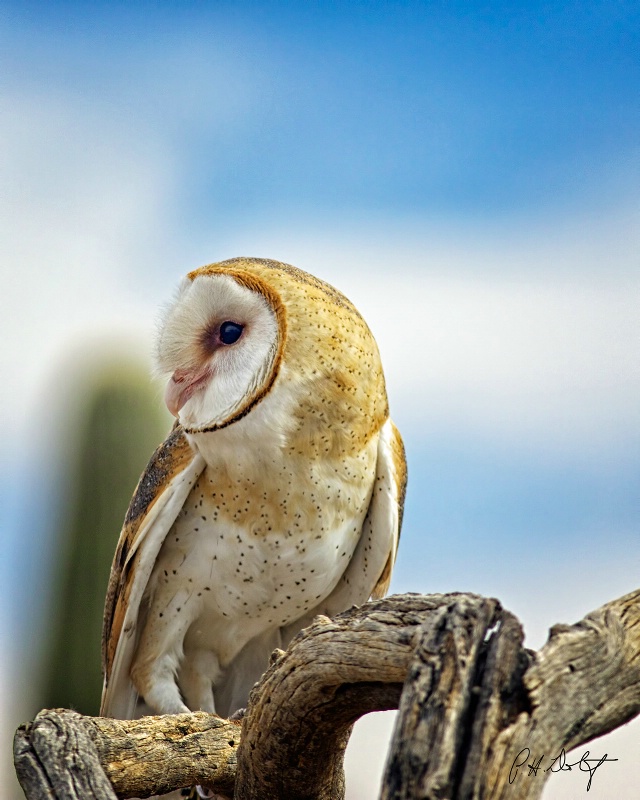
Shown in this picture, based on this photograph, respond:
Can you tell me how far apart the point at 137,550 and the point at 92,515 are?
46.3 inches

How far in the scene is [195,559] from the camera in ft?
4.68

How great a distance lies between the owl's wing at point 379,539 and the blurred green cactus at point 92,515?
1.09m

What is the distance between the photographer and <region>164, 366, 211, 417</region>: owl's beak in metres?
1.38

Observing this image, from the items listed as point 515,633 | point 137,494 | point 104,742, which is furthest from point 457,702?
point 137,494

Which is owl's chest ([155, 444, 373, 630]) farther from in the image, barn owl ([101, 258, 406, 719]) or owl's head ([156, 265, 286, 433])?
owl's head ([156, 265, 286, 433])

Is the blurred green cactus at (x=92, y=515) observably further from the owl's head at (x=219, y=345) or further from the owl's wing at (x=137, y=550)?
the owl's head at (x=219, y=345)

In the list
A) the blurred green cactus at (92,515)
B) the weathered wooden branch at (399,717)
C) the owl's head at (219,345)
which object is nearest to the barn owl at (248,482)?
the owl's head at (219,345)

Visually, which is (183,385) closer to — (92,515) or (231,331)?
(231,331)

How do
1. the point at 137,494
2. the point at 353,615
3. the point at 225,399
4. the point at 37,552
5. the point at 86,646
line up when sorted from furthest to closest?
the point at 37,552 < the point at 86,646 < the point at 137,494 < the point at 225,399 < the point at 353,615

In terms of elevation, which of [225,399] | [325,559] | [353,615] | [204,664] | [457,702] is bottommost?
[457,702]

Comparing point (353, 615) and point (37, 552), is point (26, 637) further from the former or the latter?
point (353, 615)

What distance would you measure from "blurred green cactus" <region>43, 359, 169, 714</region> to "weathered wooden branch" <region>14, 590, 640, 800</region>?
4.69 ft

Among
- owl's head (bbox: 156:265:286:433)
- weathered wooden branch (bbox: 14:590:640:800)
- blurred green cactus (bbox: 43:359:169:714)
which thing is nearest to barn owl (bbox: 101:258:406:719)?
owl's head (bbox: 156:265:286:433)

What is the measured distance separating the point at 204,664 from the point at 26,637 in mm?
1239
